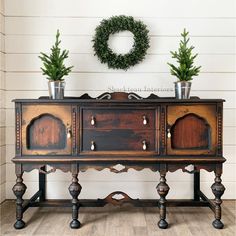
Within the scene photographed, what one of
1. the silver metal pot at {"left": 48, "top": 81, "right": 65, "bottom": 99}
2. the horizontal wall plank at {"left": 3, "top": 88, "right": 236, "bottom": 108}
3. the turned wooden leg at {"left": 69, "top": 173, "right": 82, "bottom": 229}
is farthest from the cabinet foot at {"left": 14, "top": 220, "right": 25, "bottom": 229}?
the horizontal wall plank at {"left": 3, "top": 88, "right": 236, "bottom": 108}

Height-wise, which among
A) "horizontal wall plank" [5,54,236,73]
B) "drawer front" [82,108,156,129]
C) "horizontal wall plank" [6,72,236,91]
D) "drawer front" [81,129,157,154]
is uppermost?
"horizontal wall plank" [5,54,236,73]

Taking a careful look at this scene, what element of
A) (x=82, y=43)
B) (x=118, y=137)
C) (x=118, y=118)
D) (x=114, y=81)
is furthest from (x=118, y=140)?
(x=82, y=43)

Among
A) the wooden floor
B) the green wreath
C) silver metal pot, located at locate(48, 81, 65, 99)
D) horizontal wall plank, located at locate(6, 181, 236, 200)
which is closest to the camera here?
the wooden floor

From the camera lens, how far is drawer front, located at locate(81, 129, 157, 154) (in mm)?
2215

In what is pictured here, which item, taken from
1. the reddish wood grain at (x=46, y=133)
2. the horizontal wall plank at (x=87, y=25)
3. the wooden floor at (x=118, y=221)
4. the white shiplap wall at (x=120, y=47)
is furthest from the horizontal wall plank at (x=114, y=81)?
the wooden floor at (x=118, y=221)

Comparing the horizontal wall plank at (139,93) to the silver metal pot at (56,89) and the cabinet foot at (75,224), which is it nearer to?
the silver metal pot at (56,89)

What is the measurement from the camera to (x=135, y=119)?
222cm

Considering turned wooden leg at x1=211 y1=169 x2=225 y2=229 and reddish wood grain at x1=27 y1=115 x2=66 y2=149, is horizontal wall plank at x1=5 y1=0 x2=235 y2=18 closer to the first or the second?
reddish wood grain at x1=27 y1=115 x2=66 y2=149

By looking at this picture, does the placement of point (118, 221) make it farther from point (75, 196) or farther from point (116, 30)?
point (116, 30)

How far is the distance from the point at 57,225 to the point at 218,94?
1.76m

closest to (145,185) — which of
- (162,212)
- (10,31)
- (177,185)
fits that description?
(177,185)

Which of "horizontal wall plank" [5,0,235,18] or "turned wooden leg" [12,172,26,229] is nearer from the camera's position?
"turned wooden leg" [12,172,26,229]

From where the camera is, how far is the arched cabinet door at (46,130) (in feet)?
7.20

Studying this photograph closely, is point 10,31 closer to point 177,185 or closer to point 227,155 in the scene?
point 177,185
